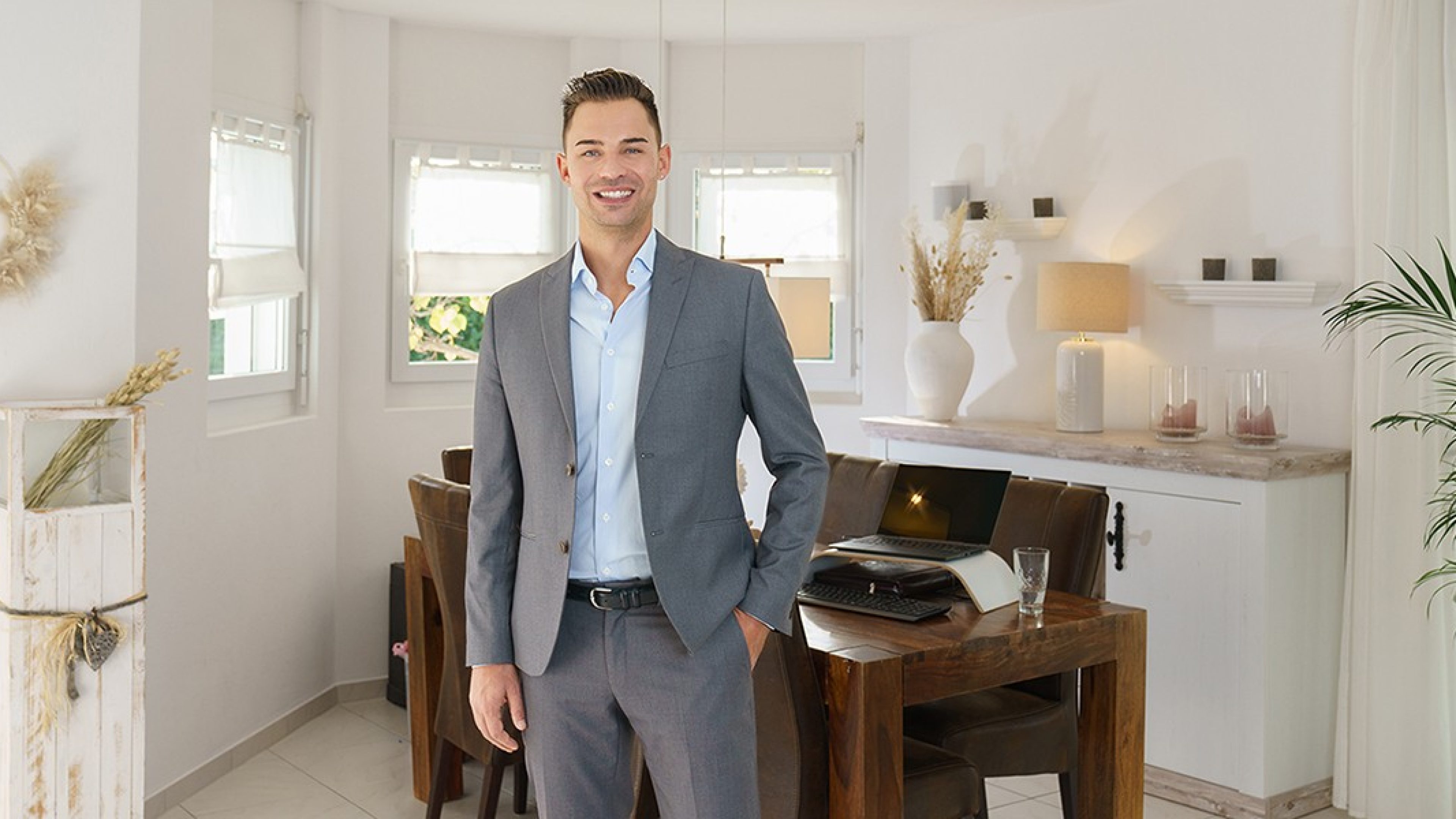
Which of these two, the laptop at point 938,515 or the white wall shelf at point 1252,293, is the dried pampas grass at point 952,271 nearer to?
the white wall shelf at point 1252,293

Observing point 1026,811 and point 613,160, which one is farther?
point 1026,811

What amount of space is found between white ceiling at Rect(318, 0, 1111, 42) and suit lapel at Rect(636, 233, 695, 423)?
2973 millimetres

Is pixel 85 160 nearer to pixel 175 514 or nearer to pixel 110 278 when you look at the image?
pixel 110 278

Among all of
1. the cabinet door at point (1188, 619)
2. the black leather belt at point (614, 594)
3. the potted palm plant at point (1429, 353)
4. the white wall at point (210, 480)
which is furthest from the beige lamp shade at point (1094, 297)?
the black leather belt at point (614, 594)

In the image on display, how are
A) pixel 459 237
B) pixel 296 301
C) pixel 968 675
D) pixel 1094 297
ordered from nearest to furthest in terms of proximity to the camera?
pixel 968 675 → pixel 1094 297 → pixel 296 301 → pixel 459 237

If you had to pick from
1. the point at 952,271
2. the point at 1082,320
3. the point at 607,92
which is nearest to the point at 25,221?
the point at 607,92

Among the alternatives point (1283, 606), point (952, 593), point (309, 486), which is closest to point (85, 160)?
point (309, 486)

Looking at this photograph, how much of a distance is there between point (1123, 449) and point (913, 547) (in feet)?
4.53

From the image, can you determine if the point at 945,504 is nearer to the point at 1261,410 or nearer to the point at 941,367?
the point at 1261,410

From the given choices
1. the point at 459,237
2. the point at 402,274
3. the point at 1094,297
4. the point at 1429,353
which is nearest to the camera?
the point at 1429,353

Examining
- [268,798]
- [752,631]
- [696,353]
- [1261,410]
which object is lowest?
[268,798]

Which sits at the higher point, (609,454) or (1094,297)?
(1094,297)

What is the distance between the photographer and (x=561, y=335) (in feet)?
6.46

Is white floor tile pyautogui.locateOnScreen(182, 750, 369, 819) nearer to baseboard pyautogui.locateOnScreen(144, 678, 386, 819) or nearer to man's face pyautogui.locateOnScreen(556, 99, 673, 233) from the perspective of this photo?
baseboard pyautogui.locateOnScreen(144, 678, 386, 819)
